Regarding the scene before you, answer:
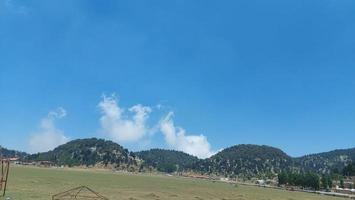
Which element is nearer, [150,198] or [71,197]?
[71,197]

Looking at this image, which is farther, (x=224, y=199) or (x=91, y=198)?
(x=224, y=199)

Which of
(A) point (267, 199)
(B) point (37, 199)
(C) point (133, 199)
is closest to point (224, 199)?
(A) point (267, 199)

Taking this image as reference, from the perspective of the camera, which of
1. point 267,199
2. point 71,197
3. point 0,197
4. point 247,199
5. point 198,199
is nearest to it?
point 0,197

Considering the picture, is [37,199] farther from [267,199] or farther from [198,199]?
[267,199]

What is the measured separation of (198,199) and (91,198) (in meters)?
27.2

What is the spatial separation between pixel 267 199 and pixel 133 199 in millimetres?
41415

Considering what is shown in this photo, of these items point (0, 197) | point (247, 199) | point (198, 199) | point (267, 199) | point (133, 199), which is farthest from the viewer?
point (267, 199)

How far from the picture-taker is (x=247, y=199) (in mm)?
105312

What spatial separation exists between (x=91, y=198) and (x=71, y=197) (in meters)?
3.30

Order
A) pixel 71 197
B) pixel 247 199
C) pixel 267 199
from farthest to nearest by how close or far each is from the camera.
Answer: pixel 267 199, pixel 247 199, pixel 71 197

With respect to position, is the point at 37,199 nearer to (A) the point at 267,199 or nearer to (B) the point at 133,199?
(B) the point at 133,199

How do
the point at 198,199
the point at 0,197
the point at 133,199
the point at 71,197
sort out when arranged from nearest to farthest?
the point at 0,197
the point at 71,197
the point at 133,199
the point at 198,199

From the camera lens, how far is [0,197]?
209ft

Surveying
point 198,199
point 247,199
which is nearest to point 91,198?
point 198,199
